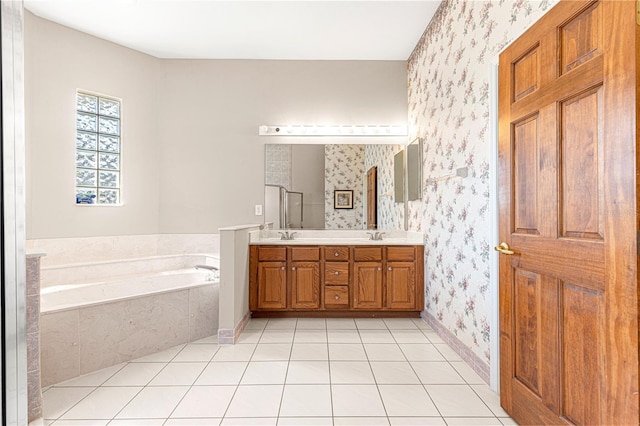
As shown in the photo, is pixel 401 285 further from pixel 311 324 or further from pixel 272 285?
pixel 272 285

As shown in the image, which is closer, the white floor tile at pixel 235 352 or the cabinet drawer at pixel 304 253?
Result: the white floor tile at pixel 235 352

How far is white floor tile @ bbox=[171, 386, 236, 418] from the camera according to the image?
171 cm

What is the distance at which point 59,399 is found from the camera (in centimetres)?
185

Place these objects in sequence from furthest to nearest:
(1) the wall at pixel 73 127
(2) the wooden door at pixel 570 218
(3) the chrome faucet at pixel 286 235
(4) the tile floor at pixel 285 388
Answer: (3) the chrome faucet at pixel 286 235 → (1) the wall at pixel 73 127 → (4) the tile floor at pixel 285 388 → (2) the wooden door at pixel 570 218

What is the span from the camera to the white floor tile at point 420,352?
238cm

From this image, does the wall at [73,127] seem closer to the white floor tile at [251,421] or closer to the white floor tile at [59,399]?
the white floor tile at [59,399]

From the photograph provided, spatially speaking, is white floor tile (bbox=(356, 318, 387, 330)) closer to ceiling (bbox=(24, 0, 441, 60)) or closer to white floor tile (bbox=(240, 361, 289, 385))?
white floor tile (bbox=(240, 361, 289, 385))

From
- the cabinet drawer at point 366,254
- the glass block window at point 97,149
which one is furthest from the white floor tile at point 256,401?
the glass block window at point 97,149

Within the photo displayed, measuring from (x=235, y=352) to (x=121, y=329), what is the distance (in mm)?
810

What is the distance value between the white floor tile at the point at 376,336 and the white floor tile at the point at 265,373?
0.79 meters

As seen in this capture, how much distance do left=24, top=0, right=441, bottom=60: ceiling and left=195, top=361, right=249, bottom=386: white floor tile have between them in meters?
2.88

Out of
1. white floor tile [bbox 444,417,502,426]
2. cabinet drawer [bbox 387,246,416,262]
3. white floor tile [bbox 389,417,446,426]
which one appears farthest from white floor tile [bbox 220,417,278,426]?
cabinet drawer [bbox 387,246,416,262]

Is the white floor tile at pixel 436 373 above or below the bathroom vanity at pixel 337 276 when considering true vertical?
below

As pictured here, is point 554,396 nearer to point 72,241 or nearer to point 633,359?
point 633,359
